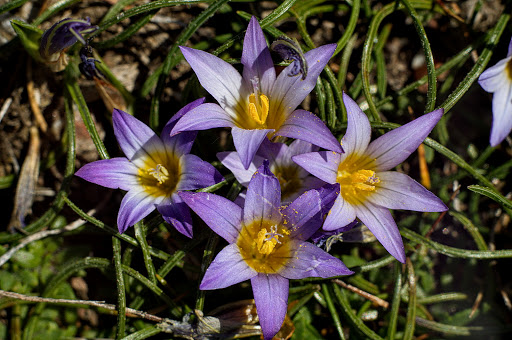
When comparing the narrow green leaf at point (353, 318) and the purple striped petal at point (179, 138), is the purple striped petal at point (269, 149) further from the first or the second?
the narrow green leaf at point (353, 318)

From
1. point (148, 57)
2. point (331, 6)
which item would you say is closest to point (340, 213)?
point (331, 6)

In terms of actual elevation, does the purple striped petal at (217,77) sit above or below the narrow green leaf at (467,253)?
above

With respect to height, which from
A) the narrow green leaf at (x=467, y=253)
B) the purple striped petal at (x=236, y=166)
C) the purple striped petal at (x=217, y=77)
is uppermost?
the purple striped petal at (x=217, y=77)

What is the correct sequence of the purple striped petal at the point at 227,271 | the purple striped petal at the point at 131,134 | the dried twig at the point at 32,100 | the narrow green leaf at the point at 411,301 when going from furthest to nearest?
the dried twig at the point at 32,100 < the narrow green leaf at the point at 411,301 < the purple striped petal at the point at 131,134 < the purple striped petal at the point at 227,271

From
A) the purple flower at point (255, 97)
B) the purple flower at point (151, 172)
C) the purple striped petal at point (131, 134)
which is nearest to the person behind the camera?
the purple flower at point (255, 97)

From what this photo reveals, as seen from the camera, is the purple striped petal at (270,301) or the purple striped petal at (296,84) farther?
the purple striped petal at (296,84)

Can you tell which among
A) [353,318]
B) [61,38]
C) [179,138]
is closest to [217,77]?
[179,138]

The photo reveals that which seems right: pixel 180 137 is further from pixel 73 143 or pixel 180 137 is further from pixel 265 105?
pixel 73 143

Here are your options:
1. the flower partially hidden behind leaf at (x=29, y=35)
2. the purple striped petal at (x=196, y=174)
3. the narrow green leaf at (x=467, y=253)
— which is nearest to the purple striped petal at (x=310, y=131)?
the purple striped petal at (x=196, y=174)

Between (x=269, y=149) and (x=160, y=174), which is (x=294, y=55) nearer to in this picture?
(x=269, y=149)
